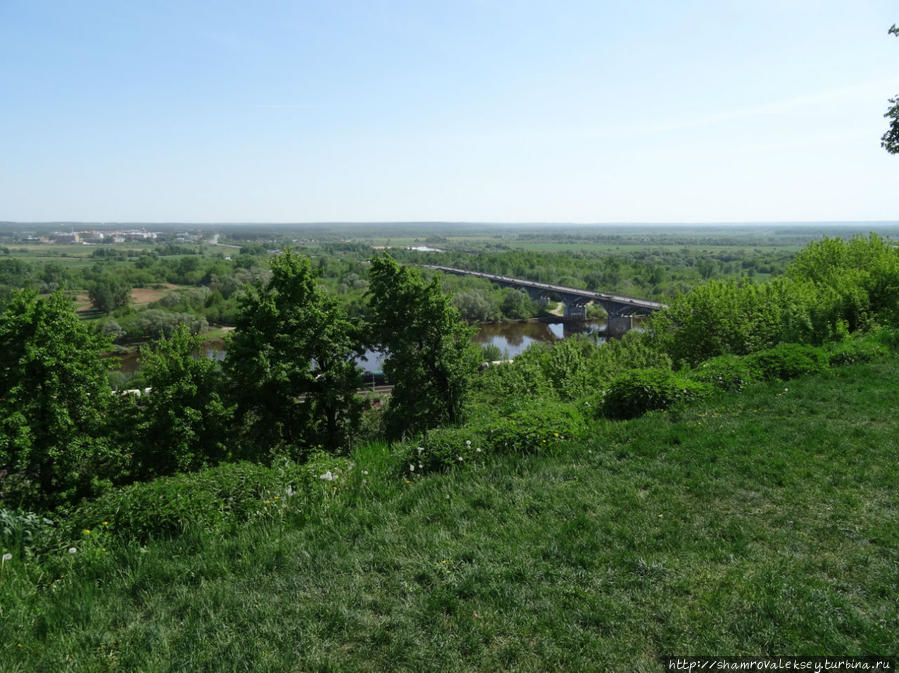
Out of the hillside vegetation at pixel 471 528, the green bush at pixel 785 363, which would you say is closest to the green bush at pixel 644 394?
the hillside vegetation at pixel 471 528

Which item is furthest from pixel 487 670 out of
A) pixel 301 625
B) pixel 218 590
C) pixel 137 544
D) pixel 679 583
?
pixel 137 544

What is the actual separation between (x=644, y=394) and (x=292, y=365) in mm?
8369

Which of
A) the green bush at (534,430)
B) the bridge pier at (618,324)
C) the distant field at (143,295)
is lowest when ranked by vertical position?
the bridge pier at (618,324)

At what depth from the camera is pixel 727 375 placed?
32.3 feet

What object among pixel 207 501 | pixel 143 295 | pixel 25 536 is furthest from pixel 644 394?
pixel 143 295

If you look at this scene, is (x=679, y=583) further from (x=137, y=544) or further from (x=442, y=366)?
(x=442, y=366)

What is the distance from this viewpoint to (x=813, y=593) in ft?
12.7

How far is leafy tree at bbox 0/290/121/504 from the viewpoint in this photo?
10266 mm

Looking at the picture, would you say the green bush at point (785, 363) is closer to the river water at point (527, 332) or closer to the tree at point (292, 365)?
the tree at point (292, 365)

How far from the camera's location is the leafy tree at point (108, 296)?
80312mm

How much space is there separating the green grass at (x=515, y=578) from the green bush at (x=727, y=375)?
3.10 metres

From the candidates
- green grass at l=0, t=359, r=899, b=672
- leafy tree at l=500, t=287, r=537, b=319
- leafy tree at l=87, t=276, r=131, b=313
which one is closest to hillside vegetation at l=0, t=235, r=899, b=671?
green grass at l=0, t=359, r=899, b=672

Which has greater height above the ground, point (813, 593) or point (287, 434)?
point (813, 593)

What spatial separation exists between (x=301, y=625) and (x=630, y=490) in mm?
3941
